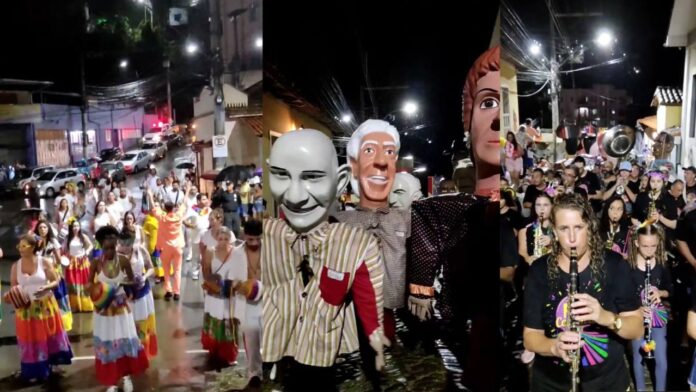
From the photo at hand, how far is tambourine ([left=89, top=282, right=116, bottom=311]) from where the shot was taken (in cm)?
369

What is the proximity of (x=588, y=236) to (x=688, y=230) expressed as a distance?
0.73m

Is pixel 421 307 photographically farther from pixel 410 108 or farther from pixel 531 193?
pixel 410 108

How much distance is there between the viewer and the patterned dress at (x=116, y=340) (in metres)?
3.70

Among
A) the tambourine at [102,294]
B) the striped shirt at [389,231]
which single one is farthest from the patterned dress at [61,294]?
the striped shirt at [389,231]

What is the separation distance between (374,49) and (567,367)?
2.08 meters

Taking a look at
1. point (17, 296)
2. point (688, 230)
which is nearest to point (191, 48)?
point (17, 296)

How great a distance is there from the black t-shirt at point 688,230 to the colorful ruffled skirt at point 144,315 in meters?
3.19

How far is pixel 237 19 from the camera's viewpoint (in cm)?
347

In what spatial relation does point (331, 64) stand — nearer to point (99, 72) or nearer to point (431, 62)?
point (431, 62)

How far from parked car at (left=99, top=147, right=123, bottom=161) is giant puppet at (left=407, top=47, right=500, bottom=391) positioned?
191 cm

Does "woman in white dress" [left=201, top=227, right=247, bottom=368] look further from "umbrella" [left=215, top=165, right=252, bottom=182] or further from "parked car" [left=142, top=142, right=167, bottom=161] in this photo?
"parked car" [left=142, top=142, right=167, bottom=161]

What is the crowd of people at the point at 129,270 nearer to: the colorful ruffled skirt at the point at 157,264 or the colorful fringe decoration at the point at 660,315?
the colorful ruffled skirt at the point at 157,264

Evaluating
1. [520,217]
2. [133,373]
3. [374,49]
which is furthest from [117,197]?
[520,217]

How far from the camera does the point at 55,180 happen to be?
153 inches
